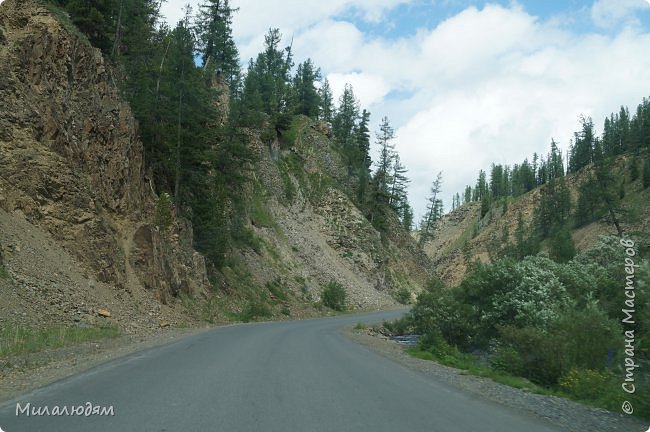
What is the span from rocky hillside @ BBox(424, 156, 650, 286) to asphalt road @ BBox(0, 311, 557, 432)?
73.8 m

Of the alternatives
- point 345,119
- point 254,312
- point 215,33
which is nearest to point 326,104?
point 345,119

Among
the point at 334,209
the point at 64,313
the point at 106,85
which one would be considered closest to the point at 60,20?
the point at 106,85

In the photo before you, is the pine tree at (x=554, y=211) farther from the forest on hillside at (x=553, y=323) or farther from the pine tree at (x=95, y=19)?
the pine tree at (x=95, y=19)

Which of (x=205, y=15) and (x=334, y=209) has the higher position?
(x=205, y=15)

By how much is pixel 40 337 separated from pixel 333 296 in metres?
35.4

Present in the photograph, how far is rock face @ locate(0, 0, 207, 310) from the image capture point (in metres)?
22.3

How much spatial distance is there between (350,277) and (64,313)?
41.6 meters

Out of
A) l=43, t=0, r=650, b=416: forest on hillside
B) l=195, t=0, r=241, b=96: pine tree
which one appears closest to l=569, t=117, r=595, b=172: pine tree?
l=43, t=0, r=650, b=416: forest on hillside

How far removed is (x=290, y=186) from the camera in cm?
6184

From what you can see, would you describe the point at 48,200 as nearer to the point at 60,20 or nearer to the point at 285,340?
the point at 60,20

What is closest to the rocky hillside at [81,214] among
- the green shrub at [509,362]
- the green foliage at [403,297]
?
the green shrub at [509,362]

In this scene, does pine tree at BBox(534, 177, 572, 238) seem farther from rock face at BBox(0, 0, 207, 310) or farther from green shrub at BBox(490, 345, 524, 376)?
green shrub at BBox(490, 345, 524, 376)

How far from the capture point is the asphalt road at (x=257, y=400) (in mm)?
6484

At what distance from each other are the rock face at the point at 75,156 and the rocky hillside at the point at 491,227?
69075 millimetres
